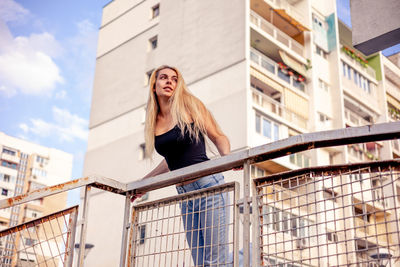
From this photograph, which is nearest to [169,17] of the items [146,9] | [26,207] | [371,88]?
[146,9]

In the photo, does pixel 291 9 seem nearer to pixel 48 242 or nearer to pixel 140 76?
pixel 140 76

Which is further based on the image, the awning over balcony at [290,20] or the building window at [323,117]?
the building window at [323,117]

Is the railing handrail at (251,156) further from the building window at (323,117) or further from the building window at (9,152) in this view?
the building window at (9,152)

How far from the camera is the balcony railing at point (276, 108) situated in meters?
26.4

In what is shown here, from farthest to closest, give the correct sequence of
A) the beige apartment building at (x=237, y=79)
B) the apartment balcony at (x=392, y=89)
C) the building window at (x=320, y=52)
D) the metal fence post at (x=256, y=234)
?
the apartment balcony at (x=392, y=89) → the building window at (x=320, y=52) → the beige apartment building at (x=237, y=79) → the metal fence post at (x=256, y=234)

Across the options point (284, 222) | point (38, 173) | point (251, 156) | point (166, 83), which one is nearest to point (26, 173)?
point (38, 173)

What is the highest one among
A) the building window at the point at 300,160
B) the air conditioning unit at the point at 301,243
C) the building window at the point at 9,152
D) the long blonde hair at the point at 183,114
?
the building window at the point at 9,152

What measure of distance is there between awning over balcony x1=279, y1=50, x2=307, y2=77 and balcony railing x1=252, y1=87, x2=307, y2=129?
8.20 ft

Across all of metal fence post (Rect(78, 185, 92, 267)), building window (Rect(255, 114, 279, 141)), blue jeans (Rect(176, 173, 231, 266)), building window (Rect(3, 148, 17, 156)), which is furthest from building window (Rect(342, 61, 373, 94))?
building window (Rect(3, 148, 17, 156))

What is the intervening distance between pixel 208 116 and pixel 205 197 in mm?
867

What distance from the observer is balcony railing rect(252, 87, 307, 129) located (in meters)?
26.4

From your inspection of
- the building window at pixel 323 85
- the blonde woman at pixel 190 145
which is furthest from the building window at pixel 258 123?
the blonde woman at pixel 190 145

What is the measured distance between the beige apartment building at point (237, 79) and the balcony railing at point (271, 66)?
0.20 ft

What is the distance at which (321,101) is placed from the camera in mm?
30469
